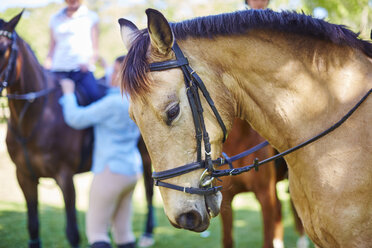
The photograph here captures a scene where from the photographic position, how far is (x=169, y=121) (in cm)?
196

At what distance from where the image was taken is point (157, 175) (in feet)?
6.49

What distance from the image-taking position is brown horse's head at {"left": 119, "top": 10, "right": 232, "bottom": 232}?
6.38 ft

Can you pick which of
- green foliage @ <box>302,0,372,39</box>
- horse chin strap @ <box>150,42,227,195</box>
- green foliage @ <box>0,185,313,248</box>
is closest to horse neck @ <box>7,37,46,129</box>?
green foliage @ <box>0,185,313,248</box>

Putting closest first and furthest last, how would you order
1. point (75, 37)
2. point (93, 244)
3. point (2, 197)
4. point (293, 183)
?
point (293, 183), point (93, 244), point (75, 37), point (2, 197)


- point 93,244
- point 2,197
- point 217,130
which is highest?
point 217,130

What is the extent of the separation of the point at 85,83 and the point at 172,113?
3403 mm

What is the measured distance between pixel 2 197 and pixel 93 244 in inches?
218

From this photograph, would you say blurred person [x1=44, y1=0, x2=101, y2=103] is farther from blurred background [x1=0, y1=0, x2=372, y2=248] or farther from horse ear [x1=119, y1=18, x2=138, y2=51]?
horse ear [x1=119, y1=18, x2=138, y2=51]

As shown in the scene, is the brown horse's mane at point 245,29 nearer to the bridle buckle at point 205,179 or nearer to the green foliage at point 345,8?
the bridle buckle at point 205,179

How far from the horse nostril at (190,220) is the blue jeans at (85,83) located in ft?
11.2

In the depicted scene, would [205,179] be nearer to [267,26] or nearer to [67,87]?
[267,26]

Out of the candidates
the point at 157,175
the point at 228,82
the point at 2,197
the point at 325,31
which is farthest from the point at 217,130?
the point at 2,197

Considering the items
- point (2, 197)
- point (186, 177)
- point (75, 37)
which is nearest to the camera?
point (186, 177)

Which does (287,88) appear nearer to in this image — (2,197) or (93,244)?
(93,244)
